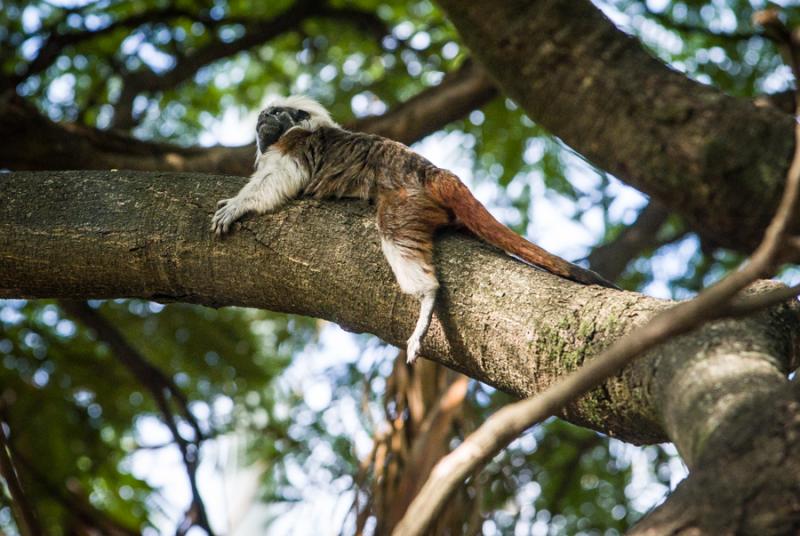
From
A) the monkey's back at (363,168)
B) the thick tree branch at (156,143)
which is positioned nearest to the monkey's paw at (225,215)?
the monkey's back at (363,168)

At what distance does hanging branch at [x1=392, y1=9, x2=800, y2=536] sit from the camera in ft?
4.74

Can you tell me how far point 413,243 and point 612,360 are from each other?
55.6 inches

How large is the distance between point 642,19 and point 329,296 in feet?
13.3

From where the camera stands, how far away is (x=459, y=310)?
8.56ft

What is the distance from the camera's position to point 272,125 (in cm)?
471

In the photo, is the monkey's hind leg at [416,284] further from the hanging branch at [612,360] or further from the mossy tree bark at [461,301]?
the hanging branch at [612,360]

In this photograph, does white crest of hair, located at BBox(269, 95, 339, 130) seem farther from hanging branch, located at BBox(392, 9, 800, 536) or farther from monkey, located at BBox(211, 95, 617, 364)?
hanging branch, located at BBox(392, 9, 800, 536)

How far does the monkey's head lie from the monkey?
19.4 inches

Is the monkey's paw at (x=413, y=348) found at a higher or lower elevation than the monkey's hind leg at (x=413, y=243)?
lower

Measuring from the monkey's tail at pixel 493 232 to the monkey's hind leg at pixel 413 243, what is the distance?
67 millimetres

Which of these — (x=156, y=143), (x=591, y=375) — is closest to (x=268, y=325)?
(x=156, y=143)

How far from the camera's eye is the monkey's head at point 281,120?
4.70 m

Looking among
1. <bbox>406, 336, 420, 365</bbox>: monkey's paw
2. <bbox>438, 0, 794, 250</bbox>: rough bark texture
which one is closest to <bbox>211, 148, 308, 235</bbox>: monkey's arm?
<bbox>406, 336, 420, 365</bbox>: monkey's paw

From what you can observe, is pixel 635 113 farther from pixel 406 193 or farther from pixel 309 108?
pixel 309 108
